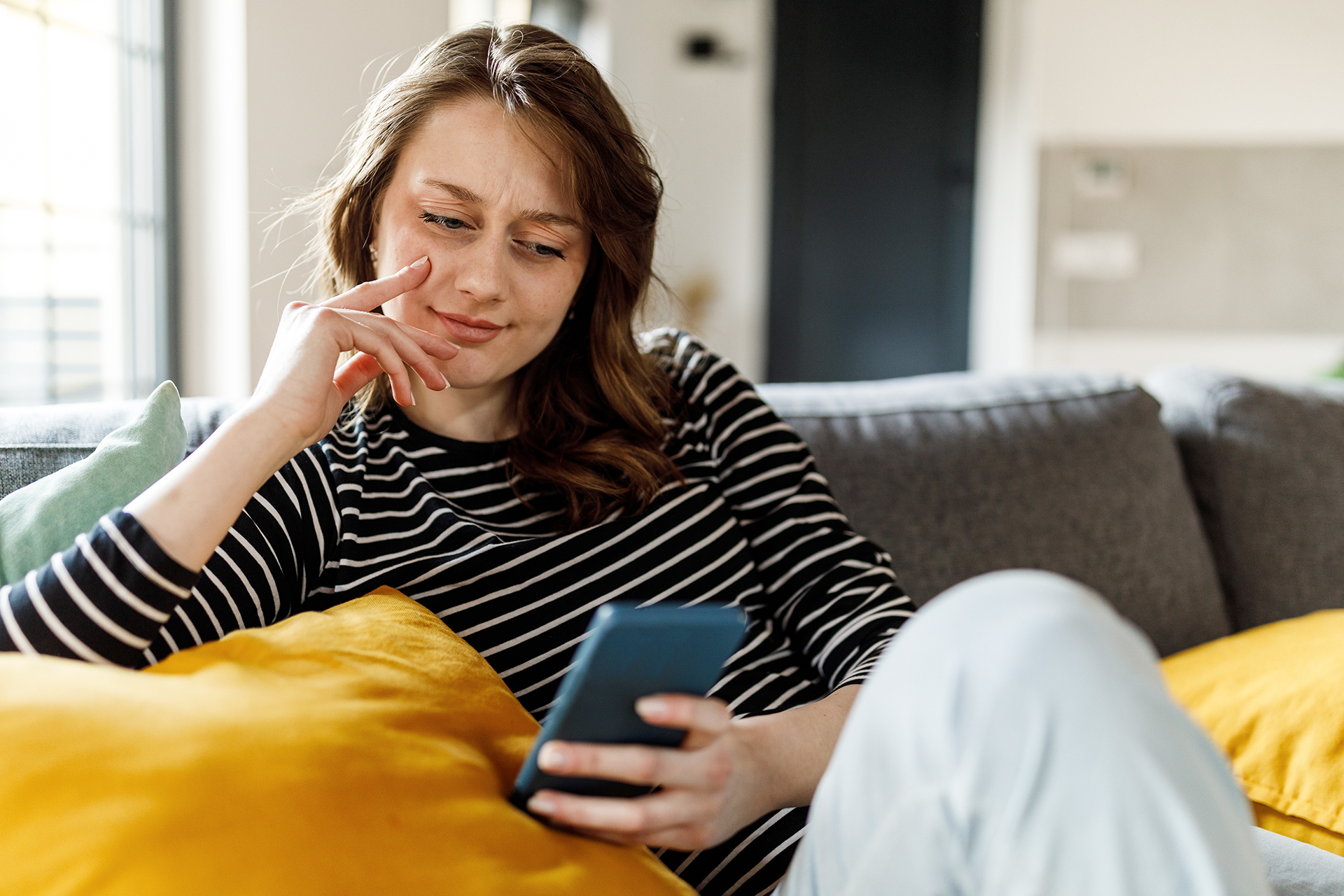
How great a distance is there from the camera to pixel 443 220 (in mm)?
1096

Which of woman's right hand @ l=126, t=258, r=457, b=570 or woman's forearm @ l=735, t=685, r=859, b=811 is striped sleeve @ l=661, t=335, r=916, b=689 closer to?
woman's forearm @ l=735, t=685, r=859, b=811

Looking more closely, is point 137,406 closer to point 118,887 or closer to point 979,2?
point 118,887

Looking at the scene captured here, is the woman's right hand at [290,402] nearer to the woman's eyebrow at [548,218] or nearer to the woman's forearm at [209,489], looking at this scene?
the woman's forearm at [209,489]

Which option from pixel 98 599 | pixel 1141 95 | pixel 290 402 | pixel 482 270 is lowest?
pixel 98 599

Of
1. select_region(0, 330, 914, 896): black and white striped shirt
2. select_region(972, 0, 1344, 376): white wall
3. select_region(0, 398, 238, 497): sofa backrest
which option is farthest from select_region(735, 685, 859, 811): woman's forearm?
select_region(972, 0, 1344, 376): white wall

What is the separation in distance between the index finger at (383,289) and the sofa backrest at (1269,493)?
1.23 m

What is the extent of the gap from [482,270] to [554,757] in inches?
Answer: 22.4

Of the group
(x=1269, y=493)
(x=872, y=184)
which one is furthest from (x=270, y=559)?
(x=872, y=184)

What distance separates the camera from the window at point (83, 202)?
6.74 feet

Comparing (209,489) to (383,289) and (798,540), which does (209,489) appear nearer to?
(383,289)

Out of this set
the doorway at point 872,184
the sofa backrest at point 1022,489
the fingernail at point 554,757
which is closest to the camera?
the fingernail at point 554,757

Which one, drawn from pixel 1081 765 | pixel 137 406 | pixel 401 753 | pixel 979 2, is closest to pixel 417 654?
pixel 401 753

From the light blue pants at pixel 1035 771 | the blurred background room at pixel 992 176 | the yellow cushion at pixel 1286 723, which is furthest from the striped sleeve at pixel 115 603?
the blurred background room at pixel 992 176

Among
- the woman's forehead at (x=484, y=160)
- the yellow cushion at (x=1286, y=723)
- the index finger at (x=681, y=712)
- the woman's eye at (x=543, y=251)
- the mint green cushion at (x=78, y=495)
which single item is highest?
the woman's forehead at (x=484, y=160)
